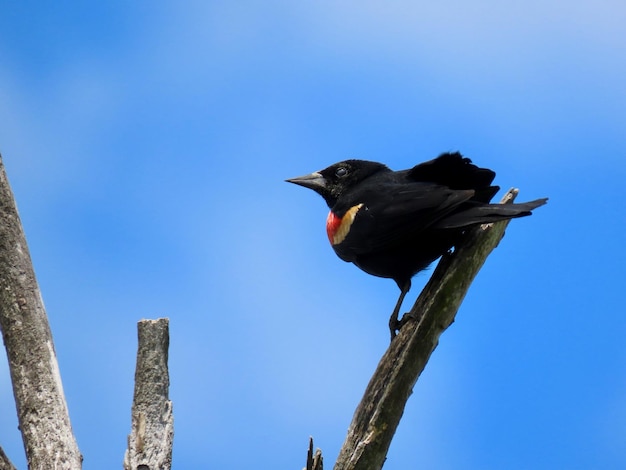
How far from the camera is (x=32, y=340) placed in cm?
460

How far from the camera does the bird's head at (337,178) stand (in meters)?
5.66

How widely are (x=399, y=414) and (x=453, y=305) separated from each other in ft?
2.40

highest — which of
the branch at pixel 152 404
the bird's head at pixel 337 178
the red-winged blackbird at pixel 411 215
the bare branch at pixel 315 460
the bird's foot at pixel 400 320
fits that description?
the bird's head at pixel 337 178

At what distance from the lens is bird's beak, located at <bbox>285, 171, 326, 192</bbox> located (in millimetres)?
5918

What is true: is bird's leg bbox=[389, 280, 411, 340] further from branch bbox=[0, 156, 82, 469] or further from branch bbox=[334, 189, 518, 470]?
branch bbox=[0, 156, 82, 469]


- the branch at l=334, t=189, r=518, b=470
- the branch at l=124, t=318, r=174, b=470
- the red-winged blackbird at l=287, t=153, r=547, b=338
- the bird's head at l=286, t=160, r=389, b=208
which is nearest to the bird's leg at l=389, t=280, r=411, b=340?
the red-winged blackbird at l=287, t=153, r=547, b=338

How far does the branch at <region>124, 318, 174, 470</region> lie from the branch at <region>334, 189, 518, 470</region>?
97cm

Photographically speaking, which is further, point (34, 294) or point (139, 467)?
point (34, 294)

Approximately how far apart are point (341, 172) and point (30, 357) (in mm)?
2540

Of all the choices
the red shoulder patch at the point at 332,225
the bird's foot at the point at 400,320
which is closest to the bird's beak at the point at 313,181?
the red shoulder patch at the point at 332,225

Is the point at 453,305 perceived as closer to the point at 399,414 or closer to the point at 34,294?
the point at 399,414

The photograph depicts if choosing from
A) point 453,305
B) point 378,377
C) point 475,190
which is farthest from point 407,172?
point 378,377

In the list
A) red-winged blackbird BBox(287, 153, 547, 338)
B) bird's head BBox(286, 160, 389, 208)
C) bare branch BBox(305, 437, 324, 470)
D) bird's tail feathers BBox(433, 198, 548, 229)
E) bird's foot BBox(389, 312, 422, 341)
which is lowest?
bare branch BBox(305, 437, 324, 470)

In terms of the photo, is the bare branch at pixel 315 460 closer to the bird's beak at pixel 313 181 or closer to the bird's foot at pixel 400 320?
the bird's foot at pixel 400 320
